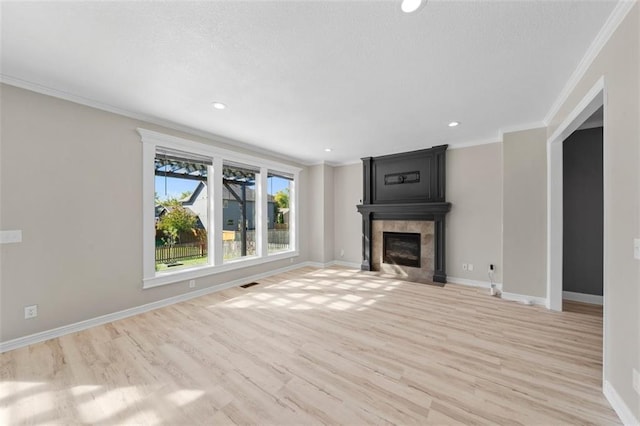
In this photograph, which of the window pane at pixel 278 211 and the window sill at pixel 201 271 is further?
the window pane at pixel 278 211

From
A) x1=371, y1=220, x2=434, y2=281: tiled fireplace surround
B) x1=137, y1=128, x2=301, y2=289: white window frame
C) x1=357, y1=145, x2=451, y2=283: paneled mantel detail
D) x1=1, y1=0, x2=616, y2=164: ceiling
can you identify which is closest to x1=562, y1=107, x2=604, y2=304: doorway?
x1=1, y1=0, x2=616, y2=164: ceiling

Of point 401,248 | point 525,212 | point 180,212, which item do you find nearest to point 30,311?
point 180,212

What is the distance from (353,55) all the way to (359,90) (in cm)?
60

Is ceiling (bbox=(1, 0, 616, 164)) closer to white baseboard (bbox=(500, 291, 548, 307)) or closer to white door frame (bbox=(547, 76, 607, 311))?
white door frame (bbox=(547, 76, 607, 311))

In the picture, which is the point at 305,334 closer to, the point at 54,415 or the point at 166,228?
the point at 54,415

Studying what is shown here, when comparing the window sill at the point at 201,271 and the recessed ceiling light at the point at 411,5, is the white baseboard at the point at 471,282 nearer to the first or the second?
the window sill at the point at 201,271

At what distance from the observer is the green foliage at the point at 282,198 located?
5.59 m

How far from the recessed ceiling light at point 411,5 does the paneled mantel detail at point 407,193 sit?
143 inches

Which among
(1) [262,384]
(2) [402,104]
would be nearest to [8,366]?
(1) [262,384]

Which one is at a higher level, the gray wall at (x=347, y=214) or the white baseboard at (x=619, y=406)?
the gray wall at (x=347, y=214)

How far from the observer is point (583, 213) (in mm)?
3654

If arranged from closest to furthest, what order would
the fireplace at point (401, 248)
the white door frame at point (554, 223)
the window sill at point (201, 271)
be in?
1. the white door frame at point (554, 223)
2. the window sill at point (201, 271)
3. the fireplace at point (401, 248)

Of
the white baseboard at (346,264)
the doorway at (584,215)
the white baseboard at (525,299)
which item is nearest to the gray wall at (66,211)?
the white baseboard at (346,264)

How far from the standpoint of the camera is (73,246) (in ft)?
8.89
